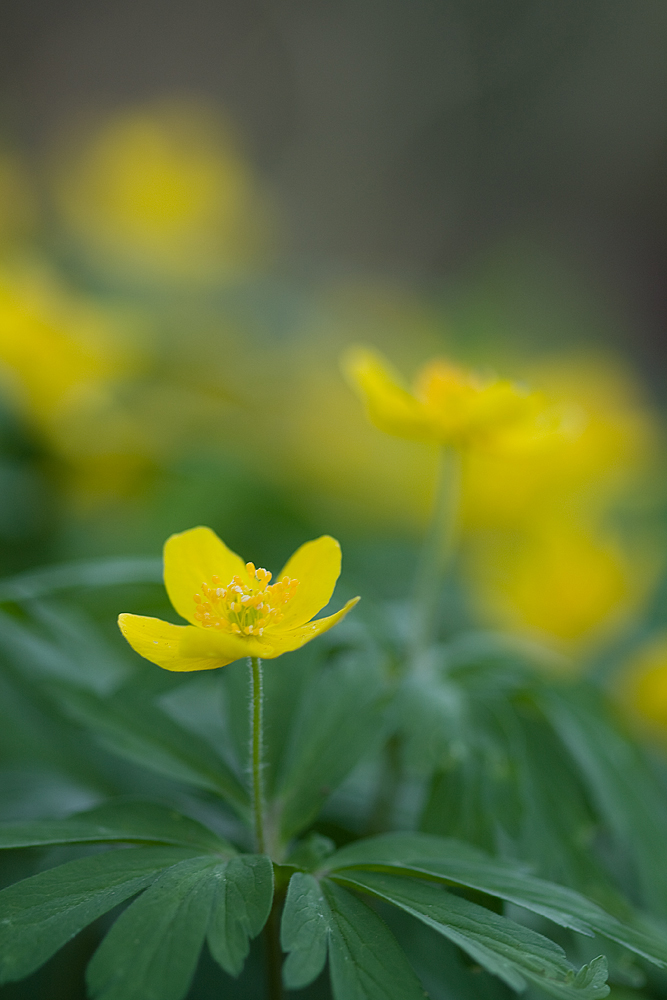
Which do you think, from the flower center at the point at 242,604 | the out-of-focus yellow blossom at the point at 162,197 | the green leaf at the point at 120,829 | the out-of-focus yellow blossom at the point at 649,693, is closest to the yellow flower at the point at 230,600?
the flower center at the point at 242,604

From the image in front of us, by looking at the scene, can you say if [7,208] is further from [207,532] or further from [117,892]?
[117,892]

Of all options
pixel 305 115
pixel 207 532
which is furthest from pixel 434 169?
pixel 207 532

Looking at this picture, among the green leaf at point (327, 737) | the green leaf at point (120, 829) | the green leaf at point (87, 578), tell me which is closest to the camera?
the green leaf at point (120, 829)

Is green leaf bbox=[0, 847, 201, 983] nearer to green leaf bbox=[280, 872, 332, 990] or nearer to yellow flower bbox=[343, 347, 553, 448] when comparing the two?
green leaf bbox=[280, 872, 332, 990]

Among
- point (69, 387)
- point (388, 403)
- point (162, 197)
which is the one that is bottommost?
point (388, 403)

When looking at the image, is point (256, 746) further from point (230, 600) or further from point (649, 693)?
point (649, 693)

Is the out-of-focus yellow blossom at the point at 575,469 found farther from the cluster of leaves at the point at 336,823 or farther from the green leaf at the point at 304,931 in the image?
the green leaf at the point at 304,931

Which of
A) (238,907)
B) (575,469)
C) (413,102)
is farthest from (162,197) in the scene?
(413,102)
